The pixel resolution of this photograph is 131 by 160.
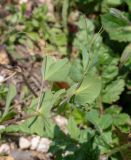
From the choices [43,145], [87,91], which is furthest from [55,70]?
[43,145]

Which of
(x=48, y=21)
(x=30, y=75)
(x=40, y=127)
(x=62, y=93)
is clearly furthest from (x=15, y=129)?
(x=48, y=21)

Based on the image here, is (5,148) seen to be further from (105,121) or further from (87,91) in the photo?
(87,91)

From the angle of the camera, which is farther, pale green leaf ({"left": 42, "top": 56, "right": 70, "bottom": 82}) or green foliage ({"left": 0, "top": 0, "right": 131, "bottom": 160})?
pale green leaf ({"left": 42, "top": 56, "right": 70, "bottom": 82})

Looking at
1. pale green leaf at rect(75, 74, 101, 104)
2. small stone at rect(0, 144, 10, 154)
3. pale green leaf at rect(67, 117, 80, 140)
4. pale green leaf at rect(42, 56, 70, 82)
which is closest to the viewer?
pale green leaf at rect(75, 74, 101, 104)

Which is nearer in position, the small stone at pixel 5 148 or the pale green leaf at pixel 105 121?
the pale green leaf at pixel 105 121

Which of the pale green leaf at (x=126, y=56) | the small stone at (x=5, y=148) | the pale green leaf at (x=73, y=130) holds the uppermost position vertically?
the pale green leaf at (x=126, y=56)

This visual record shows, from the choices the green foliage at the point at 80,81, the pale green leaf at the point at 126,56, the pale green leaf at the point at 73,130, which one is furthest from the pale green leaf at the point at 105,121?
the pale green leaf at the point at 126,56

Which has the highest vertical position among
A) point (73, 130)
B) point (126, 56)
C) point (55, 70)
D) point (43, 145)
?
point (55, 70)

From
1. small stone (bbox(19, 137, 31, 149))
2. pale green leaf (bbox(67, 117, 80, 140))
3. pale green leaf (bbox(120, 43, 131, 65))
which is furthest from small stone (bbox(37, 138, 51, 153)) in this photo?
pale green leaf (bbox(120, 43, 131, 65))

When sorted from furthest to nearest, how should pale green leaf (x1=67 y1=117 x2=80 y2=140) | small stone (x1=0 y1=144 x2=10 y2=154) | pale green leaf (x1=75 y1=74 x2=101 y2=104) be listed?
1. small stone (x1=0 y1=144 x2=10 y2=154)
2. pale green leaf (x1=67 y1=117 x2=80 y2=140)
3. pale green leaf (x1=75 y1=74 x2=101 y2=104)

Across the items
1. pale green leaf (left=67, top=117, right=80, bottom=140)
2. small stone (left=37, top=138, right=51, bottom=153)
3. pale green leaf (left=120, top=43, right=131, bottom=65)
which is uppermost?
pale green leaf (left=120, top=43, right=131, bottom=65)

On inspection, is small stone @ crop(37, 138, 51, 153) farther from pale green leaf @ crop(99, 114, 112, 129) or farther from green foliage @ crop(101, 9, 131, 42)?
green foliage @ crop(101, 9, 131, 42)

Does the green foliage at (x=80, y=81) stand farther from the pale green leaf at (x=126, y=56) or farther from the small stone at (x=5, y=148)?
the small stone at (x=5, y=148)

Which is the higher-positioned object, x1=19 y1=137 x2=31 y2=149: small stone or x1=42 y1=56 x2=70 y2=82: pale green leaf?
x1=42 y1=56 x2=70 y2=82: pale green leaf
